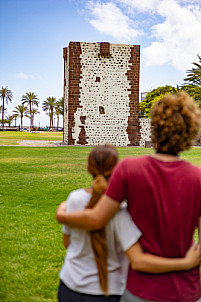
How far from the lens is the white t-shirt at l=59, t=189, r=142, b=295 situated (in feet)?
5.44

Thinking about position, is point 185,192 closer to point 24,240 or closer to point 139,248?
point 139,248

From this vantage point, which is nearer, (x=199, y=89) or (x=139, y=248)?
(x=139, y=248)

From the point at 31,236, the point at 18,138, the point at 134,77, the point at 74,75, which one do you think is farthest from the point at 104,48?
the point at 31,236

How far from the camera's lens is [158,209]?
5.09ft

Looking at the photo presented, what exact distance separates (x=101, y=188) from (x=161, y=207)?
0.29 metres

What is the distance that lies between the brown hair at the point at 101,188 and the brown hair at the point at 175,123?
239 mm

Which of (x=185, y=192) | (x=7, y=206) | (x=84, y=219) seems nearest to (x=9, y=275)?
(x=84, y=219)

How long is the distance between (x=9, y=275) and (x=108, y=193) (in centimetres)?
255

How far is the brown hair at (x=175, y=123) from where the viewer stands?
158cm

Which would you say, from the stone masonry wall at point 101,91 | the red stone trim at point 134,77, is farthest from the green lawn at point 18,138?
the red stone trim at point 134,77

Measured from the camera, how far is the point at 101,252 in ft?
5.42

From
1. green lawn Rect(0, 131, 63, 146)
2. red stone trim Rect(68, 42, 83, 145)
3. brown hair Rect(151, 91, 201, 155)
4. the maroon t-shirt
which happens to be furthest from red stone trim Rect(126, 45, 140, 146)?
the maroon t-shirt

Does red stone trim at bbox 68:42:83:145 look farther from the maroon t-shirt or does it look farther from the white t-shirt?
the maroon t-shirt

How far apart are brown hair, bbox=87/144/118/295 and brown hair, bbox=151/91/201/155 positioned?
0.24 metres
